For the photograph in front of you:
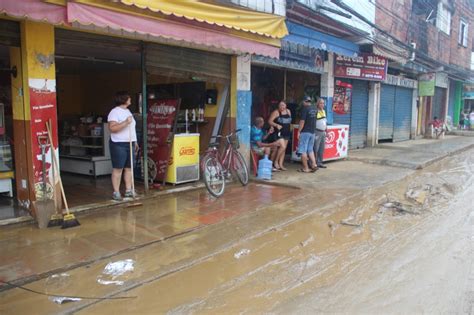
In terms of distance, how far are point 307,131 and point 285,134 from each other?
0.53 m

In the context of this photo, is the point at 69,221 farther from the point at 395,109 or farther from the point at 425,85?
the point at 425,85

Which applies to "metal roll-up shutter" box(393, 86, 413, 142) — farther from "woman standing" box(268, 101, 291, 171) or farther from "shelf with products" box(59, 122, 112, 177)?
"shelf with products" box(59, 122, 112, 177)

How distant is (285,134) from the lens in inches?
414

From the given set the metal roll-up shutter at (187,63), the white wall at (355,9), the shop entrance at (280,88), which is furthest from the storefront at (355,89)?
the metal roll-up shutter at (187,63)

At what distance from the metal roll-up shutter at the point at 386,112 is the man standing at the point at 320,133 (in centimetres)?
756

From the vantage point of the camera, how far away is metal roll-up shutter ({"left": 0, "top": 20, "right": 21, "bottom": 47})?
18.1 ft

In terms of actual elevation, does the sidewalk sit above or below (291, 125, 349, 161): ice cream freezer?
below

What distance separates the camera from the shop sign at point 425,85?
20777mm

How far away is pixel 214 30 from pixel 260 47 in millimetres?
1252

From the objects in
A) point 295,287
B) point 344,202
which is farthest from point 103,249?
point 344,202

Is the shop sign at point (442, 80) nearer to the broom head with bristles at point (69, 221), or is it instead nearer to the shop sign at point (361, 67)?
the shop sign at point (361, 67)

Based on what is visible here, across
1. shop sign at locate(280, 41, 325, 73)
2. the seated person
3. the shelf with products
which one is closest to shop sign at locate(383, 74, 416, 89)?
shop sign at locate(280, 41, 325, 73)

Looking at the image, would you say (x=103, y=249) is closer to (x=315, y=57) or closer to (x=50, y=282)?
(x=50, y=282)

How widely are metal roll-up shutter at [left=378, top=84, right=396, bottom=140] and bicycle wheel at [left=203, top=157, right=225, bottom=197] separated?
11.7 meters
